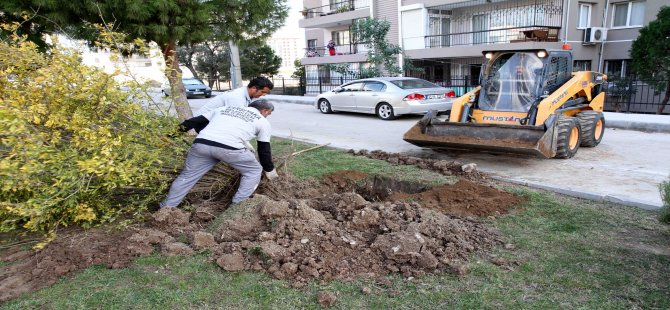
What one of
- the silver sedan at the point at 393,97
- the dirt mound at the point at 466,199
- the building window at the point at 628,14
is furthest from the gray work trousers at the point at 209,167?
the building window at the point at 628,14

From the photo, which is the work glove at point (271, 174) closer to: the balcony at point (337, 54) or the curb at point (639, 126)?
the curb at point (639, 126)

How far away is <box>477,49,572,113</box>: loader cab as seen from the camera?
8.08m

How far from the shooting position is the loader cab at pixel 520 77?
26.5 ft

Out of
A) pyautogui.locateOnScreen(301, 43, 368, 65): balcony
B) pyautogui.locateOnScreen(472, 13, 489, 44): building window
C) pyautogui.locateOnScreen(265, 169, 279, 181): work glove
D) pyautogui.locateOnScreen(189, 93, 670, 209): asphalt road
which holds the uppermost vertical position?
pyautogui.locateOnScreen(472, 13, 489, 44): building window

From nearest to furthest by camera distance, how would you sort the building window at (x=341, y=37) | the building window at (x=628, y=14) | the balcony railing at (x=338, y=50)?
the building window at (x=628, y=14) → the balcony railing at (x=338, y=50) → the building window at (x=341, y=37)

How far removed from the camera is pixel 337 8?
29.0 meters

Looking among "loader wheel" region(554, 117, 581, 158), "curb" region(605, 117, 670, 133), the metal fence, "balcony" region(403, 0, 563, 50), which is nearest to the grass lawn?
"loader wheel" region(554, 117, 581, 158)

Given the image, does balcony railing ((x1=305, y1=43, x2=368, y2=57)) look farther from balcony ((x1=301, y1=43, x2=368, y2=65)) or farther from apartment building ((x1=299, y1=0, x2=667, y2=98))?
apartment building ((x1=299, y1=0, x2=667, y2=98))

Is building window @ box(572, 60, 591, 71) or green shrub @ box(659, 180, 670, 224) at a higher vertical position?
building window @ box(572, 60, 591, 71)

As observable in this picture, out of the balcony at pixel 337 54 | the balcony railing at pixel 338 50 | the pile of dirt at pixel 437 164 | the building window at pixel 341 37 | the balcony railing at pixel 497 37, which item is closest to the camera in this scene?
the pile of dirt at pixel 437 164

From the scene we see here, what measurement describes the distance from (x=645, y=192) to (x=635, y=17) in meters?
17.4

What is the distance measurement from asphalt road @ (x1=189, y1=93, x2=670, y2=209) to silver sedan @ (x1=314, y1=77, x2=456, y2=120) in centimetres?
101

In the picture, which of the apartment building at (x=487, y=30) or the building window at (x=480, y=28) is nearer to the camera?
the apartment building at (x=487, y=30)

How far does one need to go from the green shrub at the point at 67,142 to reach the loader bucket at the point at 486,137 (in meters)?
4.39
